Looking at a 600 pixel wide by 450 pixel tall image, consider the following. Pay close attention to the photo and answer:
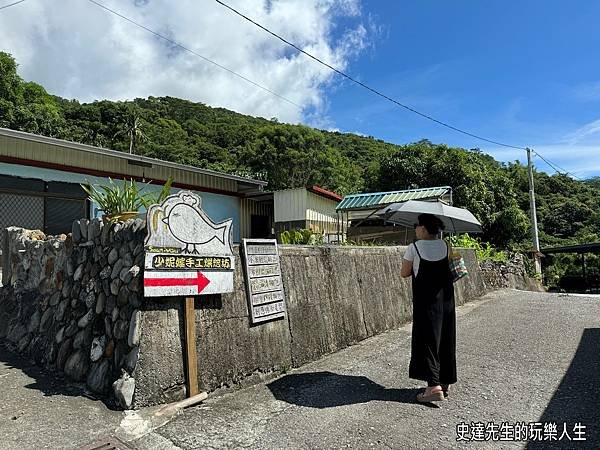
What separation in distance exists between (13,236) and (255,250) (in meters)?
4.63

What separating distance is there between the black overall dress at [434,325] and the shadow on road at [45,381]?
9.59ft

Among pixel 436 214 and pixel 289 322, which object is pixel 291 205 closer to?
pixel 289 322

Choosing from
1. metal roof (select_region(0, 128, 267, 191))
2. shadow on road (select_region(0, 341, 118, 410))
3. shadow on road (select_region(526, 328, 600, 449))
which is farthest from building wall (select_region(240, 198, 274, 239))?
shadow on road (select_region(526, 328, 600, 449))

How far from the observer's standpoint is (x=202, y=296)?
4113mm

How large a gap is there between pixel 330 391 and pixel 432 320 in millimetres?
1308

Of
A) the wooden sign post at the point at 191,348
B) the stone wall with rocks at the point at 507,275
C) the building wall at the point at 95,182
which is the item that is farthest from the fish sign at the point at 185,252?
the stone wall with rocks at the point at 507,275

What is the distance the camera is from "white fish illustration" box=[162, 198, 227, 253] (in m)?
3.97

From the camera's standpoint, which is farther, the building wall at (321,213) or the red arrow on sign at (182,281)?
the building wall at (321,213)

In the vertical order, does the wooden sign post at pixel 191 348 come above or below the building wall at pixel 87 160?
below

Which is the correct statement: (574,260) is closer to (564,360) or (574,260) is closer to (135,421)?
(564,360)

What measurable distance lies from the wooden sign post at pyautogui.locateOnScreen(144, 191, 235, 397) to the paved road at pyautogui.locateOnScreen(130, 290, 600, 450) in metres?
0.69

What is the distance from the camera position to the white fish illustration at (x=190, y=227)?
397cm

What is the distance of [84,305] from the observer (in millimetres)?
Result: 4480

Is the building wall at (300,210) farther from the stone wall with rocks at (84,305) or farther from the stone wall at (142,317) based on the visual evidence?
the stone wall with rocks at (84,305)
